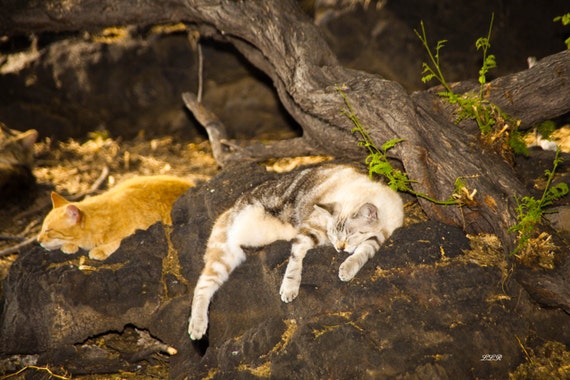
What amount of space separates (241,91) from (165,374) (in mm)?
5920

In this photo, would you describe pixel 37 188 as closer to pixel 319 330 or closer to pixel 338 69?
pixel 338 69

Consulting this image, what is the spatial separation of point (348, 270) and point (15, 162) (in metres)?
6.08

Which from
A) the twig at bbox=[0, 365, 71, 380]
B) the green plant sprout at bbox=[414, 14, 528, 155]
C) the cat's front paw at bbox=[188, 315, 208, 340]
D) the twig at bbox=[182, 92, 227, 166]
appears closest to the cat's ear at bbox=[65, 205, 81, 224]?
the twig at bbox=[0, 365, 71, 380]

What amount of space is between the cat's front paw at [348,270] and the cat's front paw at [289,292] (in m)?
0.38

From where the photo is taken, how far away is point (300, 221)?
4215 millimetres

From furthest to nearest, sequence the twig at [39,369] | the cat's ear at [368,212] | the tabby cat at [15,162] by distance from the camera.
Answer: the tabby cat at [15,162]
the twig at [39,369]
the cat's ear at [368,212]

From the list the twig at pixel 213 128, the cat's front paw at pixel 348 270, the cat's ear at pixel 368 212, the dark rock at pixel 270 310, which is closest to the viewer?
the dark rock at pixel 270 310

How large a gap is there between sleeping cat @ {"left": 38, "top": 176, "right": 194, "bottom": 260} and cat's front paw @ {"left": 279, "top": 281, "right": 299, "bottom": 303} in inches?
75.7

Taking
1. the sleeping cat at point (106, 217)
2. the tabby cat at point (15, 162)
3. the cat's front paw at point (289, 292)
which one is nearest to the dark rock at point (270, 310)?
the cat's front paw at point (289, 292)

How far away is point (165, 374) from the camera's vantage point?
4.15 metres

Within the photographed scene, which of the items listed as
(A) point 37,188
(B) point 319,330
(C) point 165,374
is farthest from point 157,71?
(B) point 319,330

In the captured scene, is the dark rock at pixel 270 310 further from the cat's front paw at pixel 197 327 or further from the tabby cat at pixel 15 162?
the tabby cat at pixel 15 162

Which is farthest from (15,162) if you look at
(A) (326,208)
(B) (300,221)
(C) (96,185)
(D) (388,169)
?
(D) (388,169)

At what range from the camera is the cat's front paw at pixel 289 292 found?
3.65 metres
